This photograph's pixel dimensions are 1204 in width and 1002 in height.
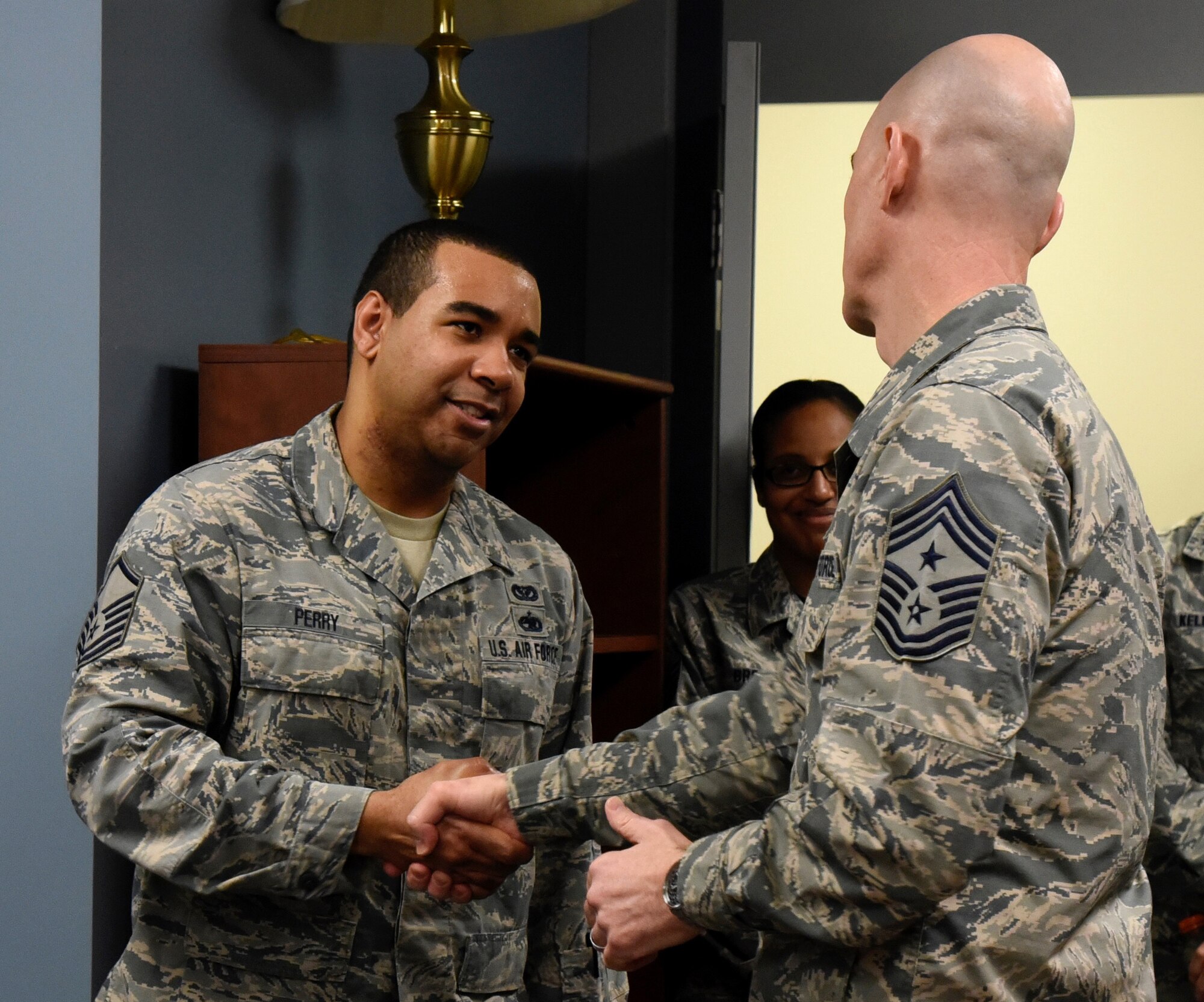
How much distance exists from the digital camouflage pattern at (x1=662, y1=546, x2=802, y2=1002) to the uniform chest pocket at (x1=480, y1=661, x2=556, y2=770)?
0.70 metres

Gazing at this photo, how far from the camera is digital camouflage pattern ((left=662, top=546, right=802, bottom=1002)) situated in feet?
8.04

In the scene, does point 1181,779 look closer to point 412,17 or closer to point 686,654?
point 686,654

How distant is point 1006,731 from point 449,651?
80 centimetres

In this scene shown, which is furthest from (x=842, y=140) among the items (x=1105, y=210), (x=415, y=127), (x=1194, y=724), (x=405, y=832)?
(x=405, y=832)

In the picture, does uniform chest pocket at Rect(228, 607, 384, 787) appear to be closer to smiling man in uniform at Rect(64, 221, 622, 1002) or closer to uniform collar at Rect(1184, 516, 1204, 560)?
smiling man in uniform at Rect(64, 221, 622, 1002)

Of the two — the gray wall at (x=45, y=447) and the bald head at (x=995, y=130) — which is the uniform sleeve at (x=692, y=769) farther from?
the gray wall at (x=45, y=447)

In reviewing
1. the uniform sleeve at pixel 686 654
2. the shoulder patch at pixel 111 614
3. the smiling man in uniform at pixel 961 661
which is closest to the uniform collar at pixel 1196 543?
the uniform sleeve at pixel 686 654

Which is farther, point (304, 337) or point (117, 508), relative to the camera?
point (304, 337)

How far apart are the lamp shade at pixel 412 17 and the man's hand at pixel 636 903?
139 centimetres

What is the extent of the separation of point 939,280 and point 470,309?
69 centimetres

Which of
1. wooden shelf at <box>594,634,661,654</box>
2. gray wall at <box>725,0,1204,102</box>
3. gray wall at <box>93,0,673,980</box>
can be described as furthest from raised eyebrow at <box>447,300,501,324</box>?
gray wall at <box>725,0,1204,102</box>

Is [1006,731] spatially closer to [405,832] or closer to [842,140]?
[405,832]

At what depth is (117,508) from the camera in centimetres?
181

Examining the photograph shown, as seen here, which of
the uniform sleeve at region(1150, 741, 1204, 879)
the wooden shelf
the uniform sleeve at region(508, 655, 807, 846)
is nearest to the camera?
Answer: the uniform sleeve at region(508, 655, 807, 846)
